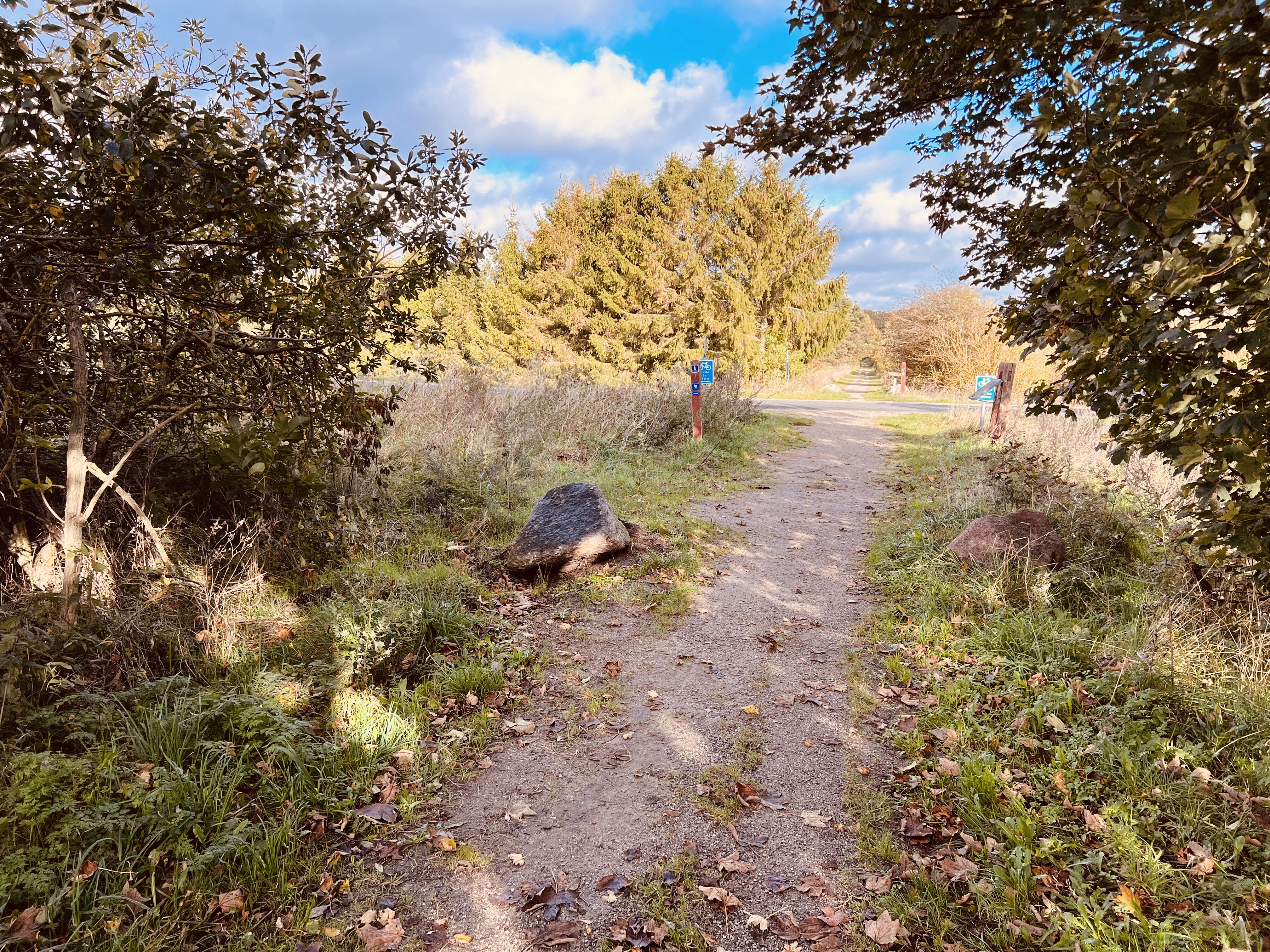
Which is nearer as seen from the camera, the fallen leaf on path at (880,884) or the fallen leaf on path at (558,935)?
the fallen leaf on path at (558,935)

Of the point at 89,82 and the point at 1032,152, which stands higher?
the point at 1032,152

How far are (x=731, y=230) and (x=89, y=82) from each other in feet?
81.3

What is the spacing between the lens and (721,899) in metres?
2.66

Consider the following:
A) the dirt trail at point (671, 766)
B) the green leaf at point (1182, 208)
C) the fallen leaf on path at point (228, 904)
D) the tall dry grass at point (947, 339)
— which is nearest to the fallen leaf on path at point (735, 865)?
the dirt trail at point (671, 766)

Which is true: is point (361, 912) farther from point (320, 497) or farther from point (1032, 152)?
point (1032, 152)

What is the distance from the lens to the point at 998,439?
11008 mm

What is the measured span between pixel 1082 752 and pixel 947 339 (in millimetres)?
26030

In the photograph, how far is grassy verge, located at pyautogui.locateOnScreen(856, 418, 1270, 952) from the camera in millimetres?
2402

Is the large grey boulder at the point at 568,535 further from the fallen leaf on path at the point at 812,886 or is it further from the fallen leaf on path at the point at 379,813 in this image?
the fallen leaf on path at the point at 812,886

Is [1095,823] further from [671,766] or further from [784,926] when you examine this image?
[671,766]

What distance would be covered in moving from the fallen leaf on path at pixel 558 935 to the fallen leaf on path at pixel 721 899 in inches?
21.5

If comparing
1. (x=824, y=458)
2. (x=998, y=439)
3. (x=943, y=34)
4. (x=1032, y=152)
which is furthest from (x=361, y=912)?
(x=998, y=439)

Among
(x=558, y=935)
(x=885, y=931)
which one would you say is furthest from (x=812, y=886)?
(x=558, y=935)

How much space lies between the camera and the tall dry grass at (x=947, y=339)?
24.0 m
